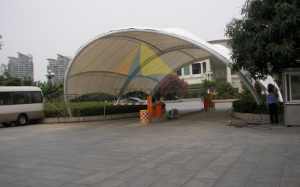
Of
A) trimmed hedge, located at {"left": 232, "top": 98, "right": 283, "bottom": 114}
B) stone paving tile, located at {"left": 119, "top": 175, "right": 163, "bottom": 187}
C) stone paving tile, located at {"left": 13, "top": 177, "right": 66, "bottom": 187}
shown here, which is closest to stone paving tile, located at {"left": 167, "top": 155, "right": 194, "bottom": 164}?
stone paving tile, located at {"left": 119, "top": 175, "right": 163, "bottom": 187}

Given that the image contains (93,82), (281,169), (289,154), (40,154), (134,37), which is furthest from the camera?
(93,82)

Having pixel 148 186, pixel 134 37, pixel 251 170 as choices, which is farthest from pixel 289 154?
pixel 134 37

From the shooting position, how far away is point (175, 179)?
4.53 m

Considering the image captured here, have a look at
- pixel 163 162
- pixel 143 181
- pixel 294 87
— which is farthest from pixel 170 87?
pixel 143 181

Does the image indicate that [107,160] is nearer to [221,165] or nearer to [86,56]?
[221,165]

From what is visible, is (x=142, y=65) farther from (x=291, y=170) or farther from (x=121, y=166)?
(x=291, y=170)

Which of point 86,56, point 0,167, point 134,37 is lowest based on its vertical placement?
point 0,167

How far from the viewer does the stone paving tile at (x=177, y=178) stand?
4.39 meters

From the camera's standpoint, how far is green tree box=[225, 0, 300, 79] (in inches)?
343

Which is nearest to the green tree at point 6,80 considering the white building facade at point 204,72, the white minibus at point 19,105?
the white minibus at point 19,105

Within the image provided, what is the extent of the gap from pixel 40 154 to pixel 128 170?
351 centimetres

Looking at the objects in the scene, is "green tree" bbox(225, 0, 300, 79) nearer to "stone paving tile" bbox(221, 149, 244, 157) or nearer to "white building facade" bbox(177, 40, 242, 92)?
"stone paving tile" bbox(221, 149, 244, 157)

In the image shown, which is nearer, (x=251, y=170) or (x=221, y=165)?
(x=251, y=170)

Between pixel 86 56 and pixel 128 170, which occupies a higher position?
pixel 86 56
